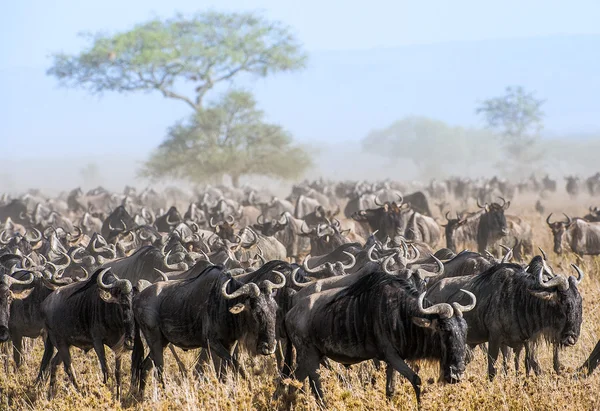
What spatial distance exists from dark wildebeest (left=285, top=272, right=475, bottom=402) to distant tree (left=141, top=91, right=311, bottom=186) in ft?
133

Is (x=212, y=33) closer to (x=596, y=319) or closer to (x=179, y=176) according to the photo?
(x=179, y=176)

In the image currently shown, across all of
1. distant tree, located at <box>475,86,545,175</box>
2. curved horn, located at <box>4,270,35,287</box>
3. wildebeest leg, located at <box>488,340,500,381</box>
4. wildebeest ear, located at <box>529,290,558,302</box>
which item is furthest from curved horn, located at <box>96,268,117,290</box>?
distant tree, located at <box>475,86,545,175</box>

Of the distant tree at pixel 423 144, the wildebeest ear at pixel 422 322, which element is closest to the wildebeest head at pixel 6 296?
the wildebeest ear at pixel 422 322

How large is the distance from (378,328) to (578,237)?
10.3 m

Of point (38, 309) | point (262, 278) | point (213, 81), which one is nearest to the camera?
point (262, 278)

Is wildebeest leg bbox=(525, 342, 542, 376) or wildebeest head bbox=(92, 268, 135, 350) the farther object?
wildebeest head bbox=(92, 268, 135, 350)

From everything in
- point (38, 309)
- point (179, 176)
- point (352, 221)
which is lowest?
point (179, 176)

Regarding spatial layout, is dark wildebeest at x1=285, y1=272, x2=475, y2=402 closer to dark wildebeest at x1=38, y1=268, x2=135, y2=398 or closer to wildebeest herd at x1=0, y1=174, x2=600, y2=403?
wildebeest herd at x1=0, y1=174, x2=600, y2=403

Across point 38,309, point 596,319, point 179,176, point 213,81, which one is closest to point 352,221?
point 596,319

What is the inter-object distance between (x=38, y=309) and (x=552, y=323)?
16.8 ft

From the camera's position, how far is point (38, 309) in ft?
31.3

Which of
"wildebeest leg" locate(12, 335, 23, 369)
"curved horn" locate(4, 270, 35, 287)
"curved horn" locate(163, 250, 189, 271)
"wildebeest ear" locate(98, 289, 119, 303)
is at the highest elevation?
"wildebeest ear" locate(98, 289, 119, 303)

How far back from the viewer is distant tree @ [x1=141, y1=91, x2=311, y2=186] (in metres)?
48.1

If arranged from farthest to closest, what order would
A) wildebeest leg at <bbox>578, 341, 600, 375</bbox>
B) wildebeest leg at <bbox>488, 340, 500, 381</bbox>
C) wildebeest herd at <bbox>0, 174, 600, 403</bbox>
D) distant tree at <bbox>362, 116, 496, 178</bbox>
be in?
distant tree at <bbox>362, 116, 496, 178</bbox>, wildebeest leg at <bbox>488, 340, 500, 381</bbox>, wildebeest leg at <bbox>578, 341, 600, 375</bbox>, wildebeest herd at <bbox>0, 174, 600, 403</bbox>
